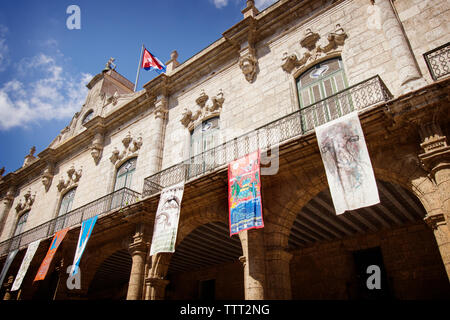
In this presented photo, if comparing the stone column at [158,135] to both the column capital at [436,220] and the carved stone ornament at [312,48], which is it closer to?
the carved stone ornament at [312,48]

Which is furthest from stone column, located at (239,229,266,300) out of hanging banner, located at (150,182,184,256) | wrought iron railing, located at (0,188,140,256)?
wrought iron railing, located at (0,188,140,256)

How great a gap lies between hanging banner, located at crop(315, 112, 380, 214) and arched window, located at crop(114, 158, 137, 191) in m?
8.75

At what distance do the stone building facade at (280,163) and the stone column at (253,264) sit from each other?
0.03m

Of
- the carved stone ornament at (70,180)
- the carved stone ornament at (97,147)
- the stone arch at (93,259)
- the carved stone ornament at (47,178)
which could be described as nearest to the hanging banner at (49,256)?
Answer: the stone arch at (93,259)

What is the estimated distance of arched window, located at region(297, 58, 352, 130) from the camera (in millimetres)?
8732

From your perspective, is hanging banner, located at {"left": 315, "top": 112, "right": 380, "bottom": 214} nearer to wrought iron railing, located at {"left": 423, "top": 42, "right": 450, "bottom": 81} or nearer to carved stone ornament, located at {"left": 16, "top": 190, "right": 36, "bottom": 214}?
wrought iron railing, located at {"left": 423, "top": 42, "right": 450, "bottom": 81}

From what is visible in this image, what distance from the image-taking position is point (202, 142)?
11734 millimetres

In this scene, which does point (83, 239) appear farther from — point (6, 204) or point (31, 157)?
point (31, 157)

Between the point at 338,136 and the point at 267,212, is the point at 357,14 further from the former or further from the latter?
the point at 267,212

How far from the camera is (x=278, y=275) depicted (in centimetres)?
741

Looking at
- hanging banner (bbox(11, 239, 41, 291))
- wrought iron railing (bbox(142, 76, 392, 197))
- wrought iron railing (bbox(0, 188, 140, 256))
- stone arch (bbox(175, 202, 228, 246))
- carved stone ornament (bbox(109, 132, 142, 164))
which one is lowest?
hanging banner (bbox(11, 239, 41, 291))

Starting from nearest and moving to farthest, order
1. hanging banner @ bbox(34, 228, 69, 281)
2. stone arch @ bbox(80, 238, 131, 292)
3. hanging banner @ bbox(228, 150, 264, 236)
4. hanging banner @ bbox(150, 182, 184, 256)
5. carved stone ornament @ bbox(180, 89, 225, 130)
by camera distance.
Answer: hanging banner @ bbox(228, 150, 264, 236) → hanging banner @ bbox(150, 182, 184, 256) → hanging banner @ bbox(34, 228, 69, 281) → stone arch @ bbox(80, 238, 131, 292) → carved stone ornament @ bbox(180, 89, 225, 130)

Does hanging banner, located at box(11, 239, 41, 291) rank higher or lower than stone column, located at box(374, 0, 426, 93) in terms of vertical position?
lower

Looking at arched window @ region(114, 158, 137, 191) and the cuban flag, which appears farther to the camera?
the cuban flag
